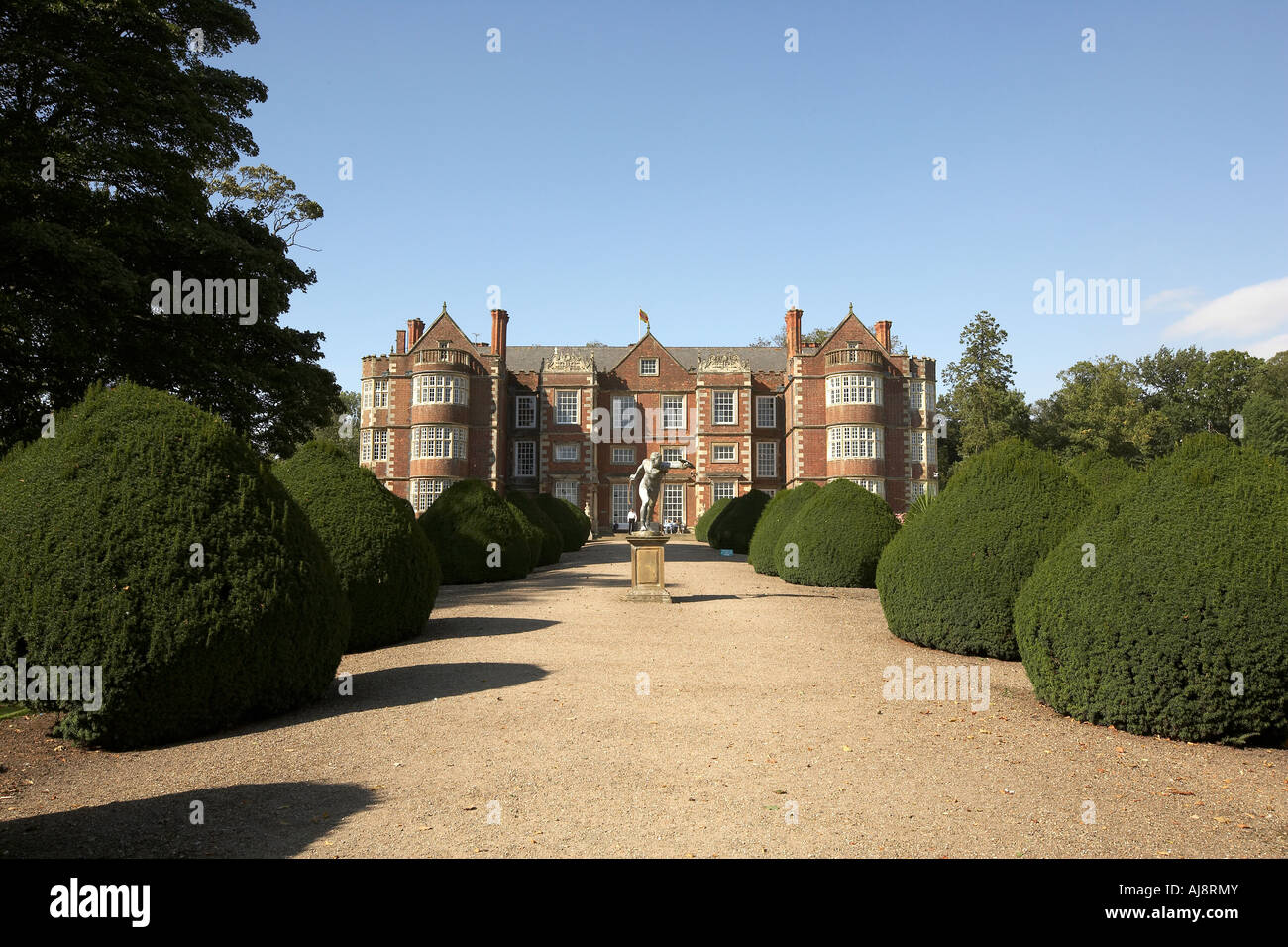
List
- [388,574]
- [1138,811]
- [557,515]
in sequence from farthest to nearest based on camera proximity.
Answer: [557,515]
[388,574]
[1138,811]

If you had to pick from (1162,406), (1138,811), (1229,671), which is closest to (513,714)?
(1138,811)

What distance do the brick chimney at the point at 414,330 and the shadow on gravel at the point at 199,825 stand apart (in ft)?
155

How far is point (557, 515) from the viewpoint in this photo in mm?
29219

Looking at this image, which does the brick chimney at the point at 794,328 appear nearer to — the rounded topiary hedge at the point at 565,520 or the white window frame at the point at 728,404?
the white window frame at the point at 728,404

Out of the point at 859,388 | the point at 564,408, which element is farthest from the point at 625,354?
the point at 859,388

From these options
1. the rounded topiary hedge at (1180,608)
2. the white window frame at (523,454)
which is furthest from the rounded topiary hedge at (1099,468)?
the white window frame at (523,454)

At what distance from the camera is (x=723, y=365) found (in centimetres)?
4978

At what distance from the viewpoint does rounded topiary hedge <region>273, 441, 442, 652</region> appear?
388 inches

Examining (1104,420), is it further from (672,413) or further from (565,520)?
(565,520)

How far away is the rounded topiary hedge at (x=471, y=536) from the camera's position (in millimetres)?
17425

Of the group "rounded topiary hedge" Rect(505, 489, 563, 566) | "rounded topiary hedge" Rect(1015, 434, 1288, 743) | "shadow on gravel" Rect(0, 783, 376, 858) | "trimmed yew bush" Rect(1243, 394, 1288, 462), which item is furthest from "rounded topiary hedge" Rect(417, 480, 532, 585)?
"trimmed yew bush" Rect(1243, 394, 1288, 462)

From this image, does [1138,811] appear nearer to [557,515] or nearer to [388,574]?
[388,574]

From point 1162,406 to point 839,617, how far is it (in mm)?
64890

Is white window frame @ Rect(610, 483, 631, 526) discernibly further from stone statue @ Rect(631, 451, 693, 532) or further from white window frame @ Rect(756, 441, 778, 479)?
stone statue @ Rect(631, 451, 693, 532)
